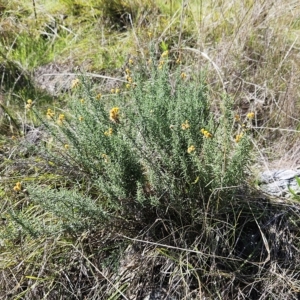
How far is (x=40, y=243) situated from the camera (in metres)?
2.15

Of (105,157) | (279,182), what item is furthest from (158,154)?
(279,182)

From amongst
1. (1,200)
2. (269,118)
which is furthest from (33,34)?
(269,118)

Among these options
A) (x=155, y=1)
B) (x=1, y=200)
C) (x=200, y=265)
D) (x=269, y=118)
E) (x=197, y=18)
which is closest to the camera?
(x=200, y=265)

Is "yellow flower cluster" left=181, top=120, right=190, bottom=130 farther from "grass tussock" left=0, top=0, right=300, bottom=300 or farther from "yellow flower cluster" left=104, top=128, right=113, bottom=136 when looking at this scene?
"yellow flower cluster" left=104, top=128, right=113, bottom=136

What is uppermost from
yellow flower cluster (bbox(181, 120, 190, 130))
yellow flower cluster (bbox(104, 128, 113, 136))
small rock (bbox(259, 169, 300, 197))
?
yellow flower cluster (bbox(181, 120, 190, 130))

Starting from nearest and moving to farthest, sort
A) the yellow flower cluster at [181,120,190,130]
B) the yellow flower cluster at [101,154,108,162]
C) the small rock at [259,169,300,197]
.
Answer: the yellow flower cluster at [181,120,190,130]
the yellow flower cluster at [101,154,108,162]
the small rock at [259,169,300,197]

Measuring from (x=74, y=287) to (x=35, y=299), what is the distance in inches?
6.7

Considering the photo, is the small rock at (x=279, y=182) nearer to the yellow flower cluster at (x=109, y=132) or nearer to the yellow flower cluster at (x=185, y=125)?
the yellow flower cluster at (x=185, y=125)

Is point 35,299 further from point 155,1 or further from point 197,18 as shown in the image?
point 155,1

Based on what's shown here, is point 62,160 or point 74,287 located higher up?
point 62,160

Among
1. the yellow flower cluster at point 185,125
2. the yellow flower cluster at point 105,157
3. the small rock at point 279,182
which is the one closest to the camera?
the yellow flower cluster at point 185,125

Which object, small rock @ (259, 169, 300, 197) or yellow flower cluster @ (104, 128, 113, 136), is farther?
small rock @ (259, 169, 300, 197)

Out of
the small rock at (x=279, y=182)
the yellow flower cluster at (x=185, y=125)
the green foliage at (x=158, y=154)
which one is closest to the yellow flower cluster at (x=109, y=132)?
the green foliage at (x=158, y=154)

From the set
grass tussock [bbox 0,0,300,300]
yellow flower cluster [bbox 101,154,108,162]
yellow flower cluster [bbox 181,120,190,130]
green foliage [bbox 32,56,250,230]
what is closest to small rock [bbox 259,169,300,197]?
grass tussock [bbox 0,0,300,300]
